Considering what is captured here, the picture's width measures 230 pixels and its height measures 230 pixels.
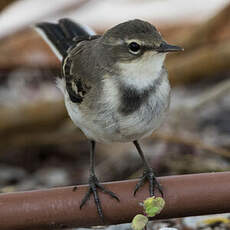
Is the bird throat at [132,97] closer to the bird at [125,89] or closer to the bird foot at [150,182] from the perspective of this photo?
the bird at [125,89]

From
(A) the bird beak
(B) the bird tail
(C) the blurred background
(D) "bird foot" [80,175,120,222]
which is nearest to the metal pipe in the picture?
(D) "bird foot" [80,175,120,222]

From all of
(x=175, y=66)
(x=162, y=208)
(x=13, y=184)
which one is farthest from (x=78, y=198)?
(x=175, y=66)

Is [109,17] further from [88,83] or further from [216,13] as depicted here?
[88,83]

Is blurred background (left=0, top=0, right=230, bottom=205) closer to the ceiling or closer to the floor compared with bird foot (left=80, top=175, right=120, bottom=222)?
closer to the floor

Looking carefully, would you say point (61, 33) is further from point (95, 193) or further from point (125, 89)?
point (95, 193)

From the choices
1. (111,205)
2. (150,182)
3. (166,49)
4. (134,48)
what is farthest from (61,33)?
(111,205)

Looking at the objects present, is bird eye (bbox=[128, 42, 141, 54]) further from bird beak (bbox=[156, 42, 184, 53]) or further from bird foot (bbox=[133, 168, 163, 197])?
bird foot (bbox=[133, 168, 163, 197])
